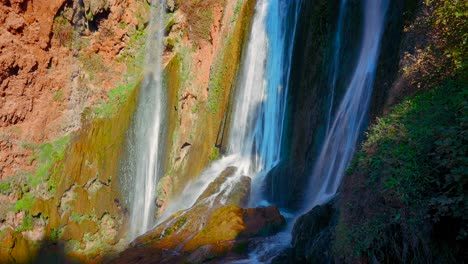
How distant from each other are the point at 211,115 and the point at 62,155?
22.3 feet

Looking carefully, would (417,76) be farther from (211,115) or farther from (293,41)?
(211,115)

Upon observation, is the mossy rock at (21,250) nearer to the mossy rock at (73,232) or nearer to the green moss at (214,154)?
the mossy rock at (73,232)

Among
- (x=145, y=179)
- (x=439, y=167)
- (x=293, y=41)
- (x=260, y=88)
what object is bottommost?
(x=145, y=179)

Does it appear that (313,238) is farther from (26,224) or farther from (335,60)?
(26,224)

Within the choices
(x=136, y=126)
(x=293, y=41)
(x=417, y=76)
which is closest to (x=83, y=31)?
(x=136, y=126)

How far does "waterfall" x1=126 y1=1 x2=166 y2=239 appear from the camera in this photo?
1642cm

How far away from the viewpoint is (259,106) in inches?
586

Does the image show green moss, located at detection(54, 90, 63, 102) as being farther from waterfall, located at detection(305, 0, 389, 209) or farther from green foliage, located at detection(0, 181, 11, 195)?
waterfall, located at detection(305, 0, 389, 209)

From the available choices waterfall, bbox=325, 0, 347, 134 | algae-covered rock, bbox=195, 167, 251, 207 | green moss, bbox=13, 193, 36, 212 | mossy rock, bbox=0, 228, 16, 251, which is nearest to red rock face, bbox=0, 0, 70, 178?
green moss, bbox=13, 193, 36, 212

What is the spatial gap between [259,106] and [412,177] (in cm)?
1133

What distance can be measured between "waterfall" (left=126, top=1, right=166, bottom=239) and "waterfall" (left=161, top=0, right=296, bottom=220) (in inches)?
69.1

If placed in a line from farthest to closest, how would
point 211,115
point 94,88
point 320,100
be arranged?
point 94,88 → point 211,115 → point 320,100

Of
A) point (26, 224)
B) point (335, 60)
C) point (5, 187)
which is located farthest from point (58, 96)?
point (335, 60)

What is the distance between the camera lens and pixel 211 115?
16.6 meters
